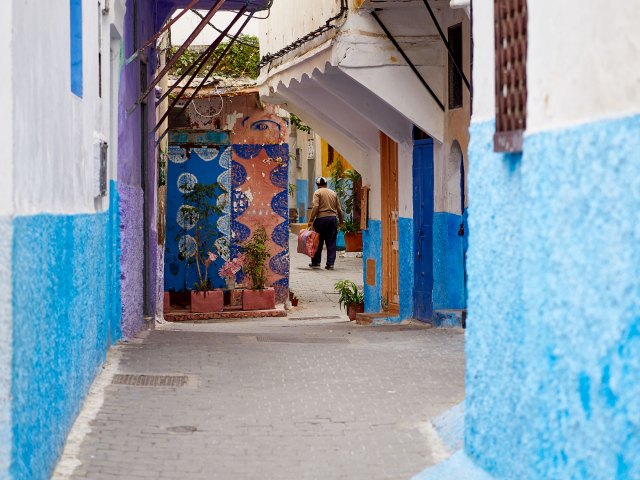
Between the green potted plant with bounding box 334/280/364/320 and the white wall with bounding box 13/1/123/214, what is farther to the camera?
the green potted plant with bounding box 334/280/364/320

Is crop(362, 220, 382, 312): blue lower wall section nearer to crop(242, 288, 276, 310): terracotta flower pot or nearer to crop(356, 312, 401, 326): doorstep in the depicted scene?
crop(356, 312, 401, 326): doorstep

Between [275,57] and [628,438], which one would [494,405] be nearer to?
[628,438]

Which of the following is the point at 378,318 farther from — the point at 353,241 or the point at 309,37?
the point at 353,241

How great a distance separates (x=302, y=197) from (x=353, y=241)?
13135 mm

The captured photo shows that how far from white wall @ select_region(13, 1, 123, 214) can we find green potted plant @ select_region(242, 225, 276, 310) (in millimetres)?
8978

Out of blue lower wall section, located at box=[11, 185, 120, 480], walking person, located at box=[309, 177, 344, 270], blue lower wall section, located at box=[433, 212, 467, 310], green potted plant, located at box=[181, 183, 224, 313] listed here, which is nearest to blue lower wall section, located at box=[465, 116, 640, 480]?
blue lower wall section, located at box=[11, 185, 120, 480]

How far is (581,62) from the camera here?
165 inches

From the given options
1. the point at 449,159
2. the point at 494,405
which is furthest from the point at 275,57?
the point at 494,405

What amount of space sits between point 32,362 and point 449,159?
781 centimetres

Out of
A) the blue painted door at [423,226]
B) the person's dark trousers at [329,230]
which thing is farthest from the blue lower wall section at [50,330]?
the person's dark trousers at [329,230]

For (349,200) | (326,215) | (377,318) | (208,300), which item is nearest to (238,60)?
(208,300)

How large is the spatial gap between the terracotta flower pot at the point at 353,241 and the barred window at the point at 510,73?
893 inches

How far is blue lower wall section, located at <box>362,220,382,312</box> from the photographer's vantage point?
1531 centimetres

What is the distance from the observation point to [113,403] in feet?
25.3
